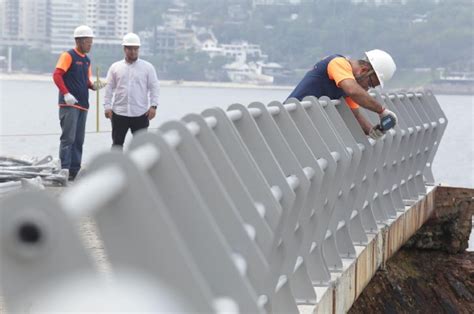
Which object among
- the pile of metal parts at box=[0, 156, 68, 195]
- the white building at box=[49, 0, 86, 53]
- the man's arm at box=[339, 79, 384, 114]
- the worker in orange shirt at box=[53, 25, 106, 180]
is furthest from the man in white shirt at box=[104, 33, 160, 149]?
the white building at box=[49, 0, 86, 53]

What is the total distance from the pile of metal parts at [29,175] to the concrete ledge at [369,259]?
10.6ft

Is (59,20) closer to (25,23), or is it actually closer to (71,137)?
(25,23)

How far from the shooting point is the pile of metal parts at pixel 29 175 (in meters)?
14.4

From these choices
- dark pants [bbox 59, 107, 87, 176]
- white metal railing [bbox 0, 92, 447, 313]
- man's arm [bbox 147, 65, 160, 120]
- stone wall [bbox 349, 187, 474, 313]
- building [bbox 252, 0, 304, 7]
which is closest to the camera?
white metal railing [bbox 0, 92, 447, 313]

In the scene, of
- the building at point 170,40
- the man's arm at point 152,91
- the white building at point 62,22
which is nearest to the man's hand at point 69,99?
the man's arm at point 152,91

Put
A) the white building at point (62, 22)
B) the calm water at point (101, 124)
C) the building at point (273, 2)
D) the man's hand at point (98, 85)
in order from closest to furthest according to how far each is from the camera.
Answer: the man's hand at point (98, 85) < the calm water at point (101, 124) < the white building at point (62, 22) < the building at point (273, 2)

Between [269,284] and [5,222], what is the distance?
114 inches

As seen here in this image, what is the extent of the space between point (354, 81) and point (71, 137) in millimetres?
6467

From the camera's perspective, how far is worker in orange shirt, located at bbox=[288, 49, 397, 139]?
10656 mm

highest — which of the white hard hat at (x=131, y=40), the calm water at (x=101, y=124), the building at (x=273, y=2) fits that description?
the white hard hat at (x=131, y=40)

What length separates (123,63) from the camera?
52.9 feet

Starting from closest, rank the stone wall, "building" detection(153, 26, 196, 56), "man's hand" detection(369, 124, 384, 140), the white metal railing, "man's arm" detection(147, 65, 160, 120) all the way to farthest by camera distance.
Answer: the white metal railing → "man's hand" detection(369, 124, 384, 140) → the stone wall → "man's arm" detection(147, 65, 160, 120) → "building" detection(153, 26, 196, 56)

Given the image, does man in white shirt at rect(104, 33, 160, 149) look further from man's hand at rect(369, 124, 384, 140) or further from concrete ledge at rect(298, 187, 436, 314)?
man's hand at rect(369, 124, 384, 140)

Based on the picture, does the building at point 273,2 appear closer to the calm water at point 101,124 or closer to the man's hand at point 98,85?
the calm water at point 101,124
